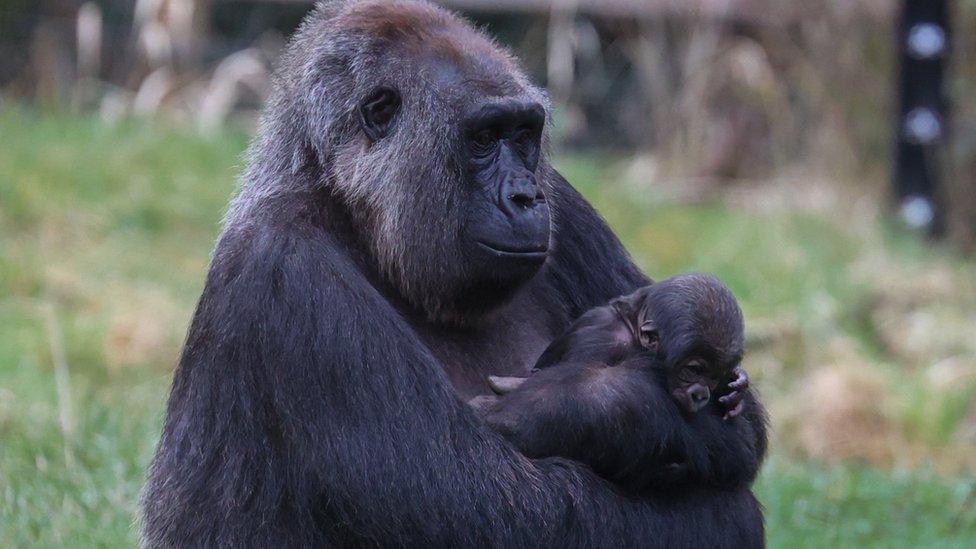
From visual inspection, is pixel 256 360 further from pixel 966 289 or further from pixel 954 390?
pixel 966 289

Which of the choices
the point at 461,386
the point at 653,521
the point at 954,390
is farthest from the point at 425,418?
the point at 954,390

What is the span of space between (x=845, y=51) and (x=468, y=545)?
31.1 feet

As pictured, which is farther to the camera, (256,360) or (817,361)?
(817,361)

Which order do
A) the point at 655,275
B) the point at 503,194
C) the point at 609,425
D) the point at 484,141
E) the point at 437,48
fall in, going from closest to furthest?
the point at 609,425 < the point at 503,194 < the point at 484,141 < the point at 437,48 < the point at 655,275

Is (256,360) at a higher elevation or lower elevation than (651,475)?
higher

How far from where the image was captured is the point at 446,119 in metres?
4.33

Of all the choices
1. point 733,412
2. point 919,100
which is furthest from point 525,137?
point 919,100

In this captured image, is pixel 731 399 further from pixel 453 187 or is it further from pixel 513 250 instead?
pixel 453 187

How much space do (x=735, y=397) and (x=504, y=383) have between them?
0.72 m

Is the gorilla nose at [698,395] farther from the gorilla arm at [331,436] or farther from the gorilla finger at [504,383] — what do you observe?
the gorilla finger at [504,383]

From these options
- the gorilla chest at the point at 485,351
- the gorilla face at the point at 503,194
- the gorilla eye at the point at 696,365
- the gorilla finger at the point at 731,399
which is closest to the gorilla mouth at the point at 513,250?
the gorilla face at the point at 503,194

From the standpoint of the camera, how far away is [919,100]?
1171 centimetres

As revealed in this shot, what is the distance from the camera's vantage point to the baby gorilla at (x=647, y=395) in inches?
164

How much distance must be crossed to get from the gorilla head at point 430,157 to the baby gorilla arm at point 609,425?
13.9 inches
